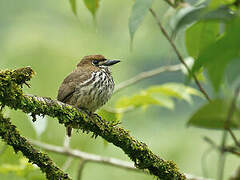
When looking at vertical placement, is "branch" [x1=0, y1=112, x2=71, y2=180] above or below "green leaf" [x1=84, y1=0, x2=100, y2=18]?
below

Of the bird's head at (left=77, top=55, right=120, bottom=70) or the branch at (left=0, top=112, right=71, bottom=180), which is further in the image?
the bird's head at (left=77, top=55, right=120, bottom=70)

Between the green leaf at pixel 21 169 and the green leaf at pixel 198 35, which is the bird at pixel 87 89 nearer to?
the green leaf at pixel 21 169

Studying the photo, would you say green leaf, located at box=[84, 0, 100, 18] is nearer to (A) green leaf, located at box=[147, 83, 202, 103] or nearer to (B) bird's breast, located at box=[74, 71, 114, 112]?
(A) green leaf, located at box=[147, 83, 202, 103]

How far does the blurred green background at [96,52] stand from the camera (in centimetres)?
790

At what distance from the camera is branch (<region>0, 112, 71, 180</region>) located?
1.83 metres

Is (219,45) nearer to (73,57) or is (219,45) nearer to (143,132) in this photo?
(143,132)

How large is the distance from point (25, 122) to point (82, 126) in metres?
1.91

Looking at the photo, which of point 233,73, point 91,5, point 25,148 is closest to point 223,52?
point 233,73

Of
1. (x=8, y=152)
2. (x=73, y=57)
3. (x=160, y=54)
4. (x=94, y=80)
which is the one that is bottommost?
(x=8, y=152)

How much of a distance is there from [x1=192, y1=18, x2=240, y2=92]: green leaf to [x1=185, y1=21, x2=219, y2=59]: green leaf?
1.59ft

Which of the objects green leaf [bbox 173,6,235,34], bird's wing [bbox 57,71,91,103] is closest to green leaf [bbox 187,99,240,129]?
green leaf [bbox 173,6,235,34]

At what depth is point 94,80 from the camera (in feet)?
11.4

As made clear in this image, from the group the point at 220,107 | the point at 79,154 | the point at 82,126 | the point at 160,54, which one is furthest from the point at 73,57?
the point at 220,107

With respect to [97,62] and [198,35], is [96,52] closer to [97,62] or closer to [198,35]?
[97,62]
